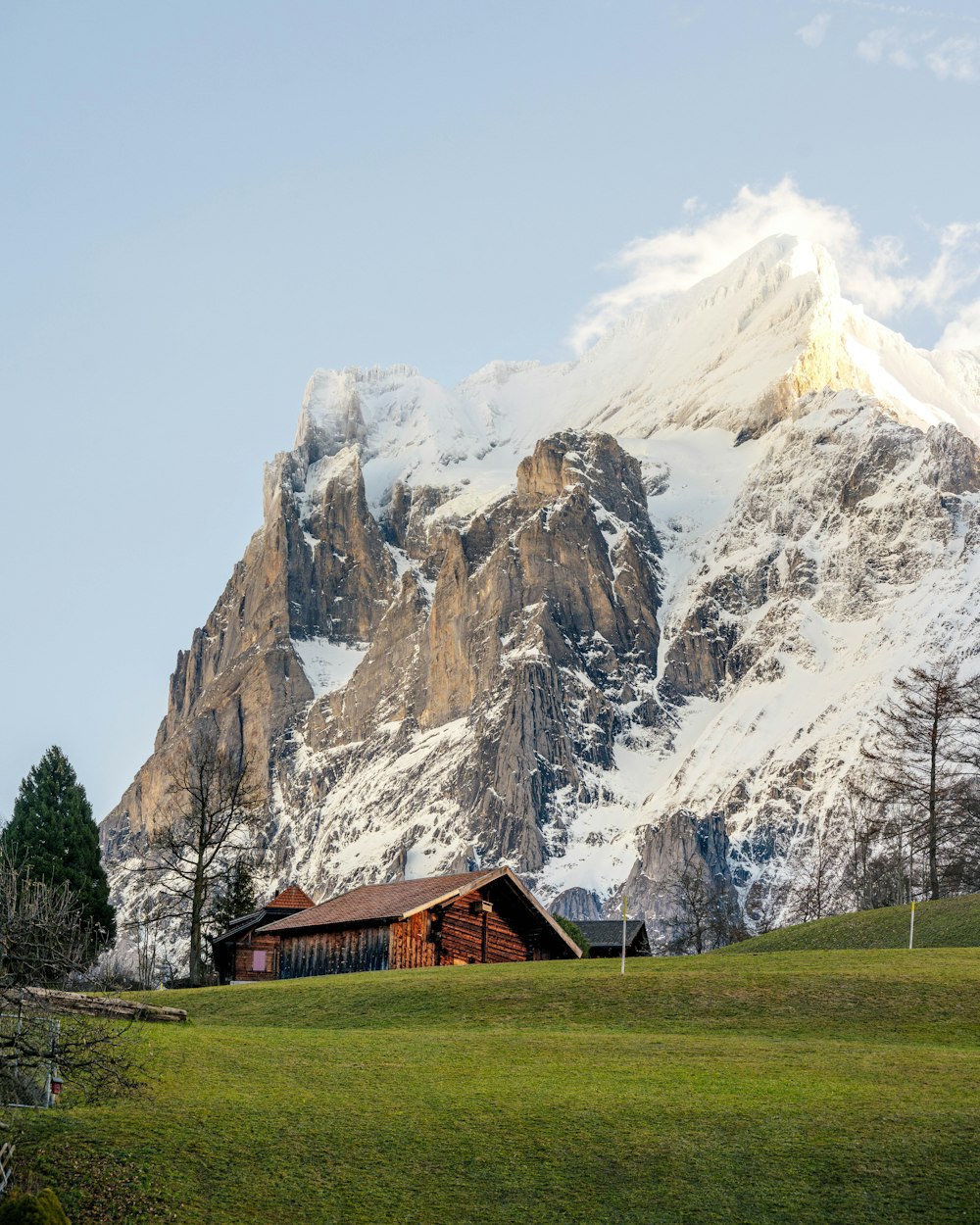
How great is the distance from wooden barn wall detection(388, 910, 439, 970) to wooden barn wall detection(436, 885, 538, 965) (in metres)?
0.37

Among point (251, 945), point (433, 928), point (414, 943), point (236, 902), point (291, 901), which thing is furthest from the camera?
point (236, 902)

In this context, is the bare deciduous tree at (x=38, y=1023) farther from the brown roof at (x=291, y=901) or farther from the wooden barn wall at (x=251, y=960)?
the brown roof at (x=291, y=901)

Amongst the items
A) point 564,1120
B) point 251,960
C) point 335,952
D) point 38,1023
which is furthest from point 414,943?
point 38,1023

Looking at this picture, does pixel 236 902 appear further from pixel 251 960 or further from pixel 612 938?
pixel 612 938

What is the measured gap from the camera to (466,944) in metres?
52.7

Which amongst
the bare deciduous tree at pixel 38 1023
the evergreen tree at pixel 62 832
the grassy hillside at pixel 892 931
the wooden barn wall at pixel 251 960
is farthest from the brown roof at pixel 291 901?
the bare deciduous tree at pixel 38 1023

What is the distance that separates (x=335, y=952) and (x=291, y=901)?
21535 millimetres

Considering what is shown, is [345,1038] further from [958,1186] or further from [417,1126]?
[958,1186]

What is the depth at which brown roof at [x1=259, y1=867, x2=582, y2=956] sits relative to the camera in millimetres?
51062

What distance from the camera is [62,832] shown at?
57.9 meters

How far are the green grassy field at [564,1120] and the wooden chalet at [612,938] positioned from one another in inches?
2341

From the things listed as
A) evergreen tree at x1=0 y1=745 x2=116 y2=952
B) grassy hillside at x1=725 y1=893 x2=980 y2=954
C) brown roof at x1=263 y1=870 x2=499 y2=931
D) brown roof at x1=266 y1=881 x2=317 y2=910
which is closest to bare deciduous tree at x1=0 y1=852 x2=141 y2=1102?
brown roof at x1=263 y1=870 x2=499 y2=931

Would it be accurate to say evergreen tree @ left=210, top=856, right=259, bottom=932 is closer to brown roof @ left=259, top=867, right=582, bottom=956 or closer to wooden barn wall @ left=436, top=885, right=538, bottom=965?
brown roof @ left=259, top=867, right=582, bottom=956

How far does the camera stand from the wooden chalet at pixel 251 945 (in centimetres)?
6738
